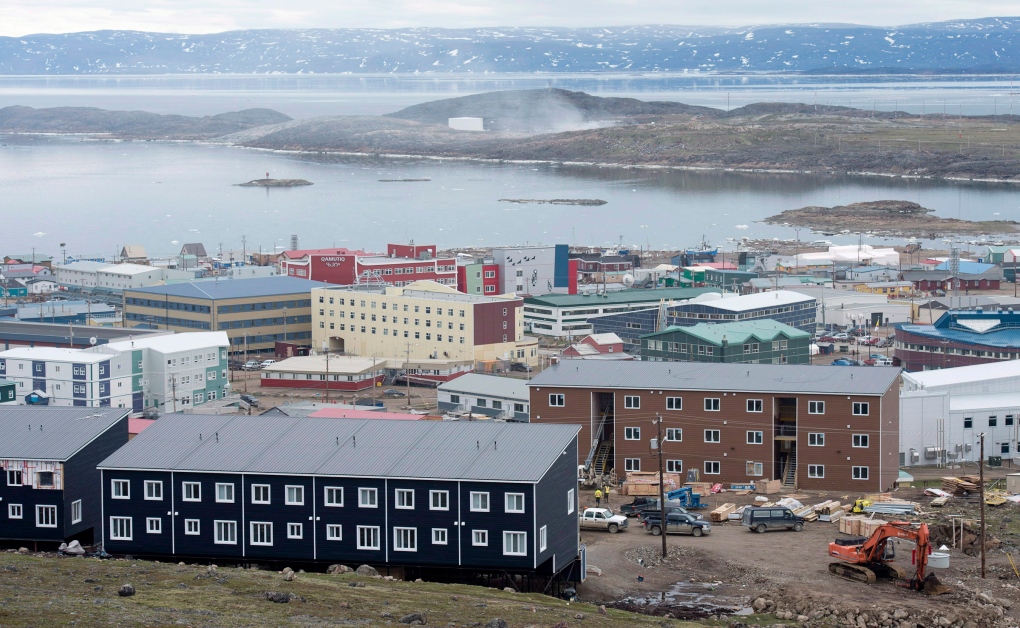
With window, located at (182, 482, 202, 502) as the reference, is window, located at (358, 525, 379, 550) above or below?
below

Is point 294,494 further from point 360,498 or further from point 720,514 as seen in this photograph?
point 720,514

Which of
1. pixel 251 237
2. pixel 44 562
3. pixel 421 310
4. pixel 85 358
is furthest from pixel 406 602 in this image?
pixel 251 237

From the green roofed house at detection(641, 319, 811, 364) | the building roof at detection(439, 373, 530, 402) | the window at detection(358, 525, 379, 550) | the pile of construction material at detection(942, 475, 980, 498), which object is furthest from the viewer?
the green roofed house at detection(641, 319, 811, 364)

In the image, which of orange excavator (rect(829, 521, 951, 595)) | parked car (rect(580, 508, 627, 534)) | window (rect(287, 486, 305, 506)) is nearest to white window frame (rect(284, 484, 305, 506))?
window (rect(287, 486, 305, 506))

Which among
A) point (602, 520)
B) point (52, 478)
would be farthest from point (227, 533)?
point (602, 520)

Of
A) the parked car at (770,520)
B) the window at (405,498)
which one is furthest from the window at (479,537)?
the parked car at (770,520)

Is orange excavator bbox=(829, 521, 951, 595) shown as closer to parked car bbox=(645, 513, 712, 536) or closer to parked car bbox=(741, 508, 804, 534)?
parked car bbox=(741, 508, 804, 534)
